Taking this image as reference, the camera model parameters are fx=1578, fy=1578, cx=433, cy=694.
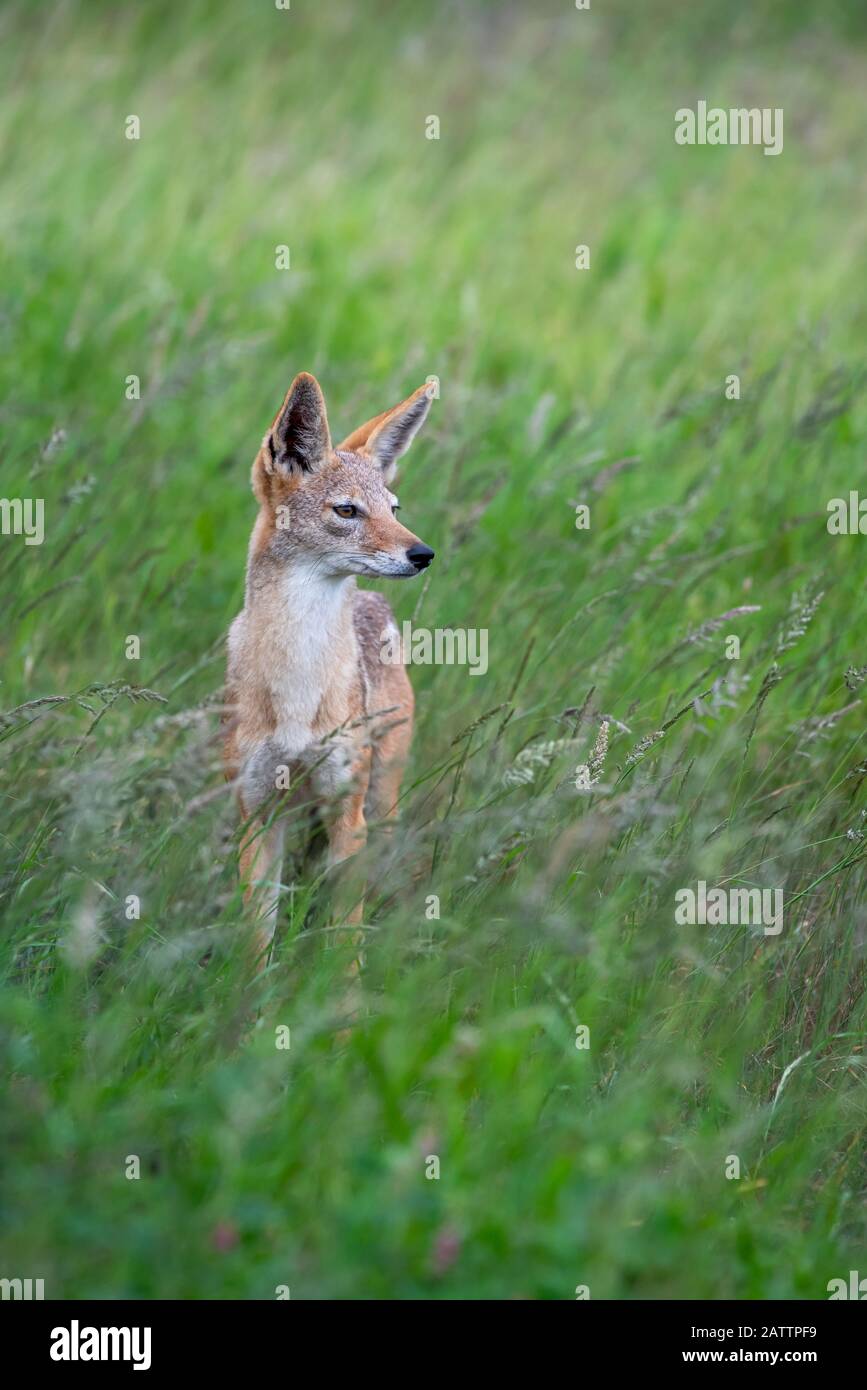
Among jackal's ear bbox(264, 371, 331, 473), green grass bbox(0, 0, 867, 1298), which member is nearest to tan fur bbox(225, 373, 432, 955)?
jackal's ear bbox(264, 371, 331, 473)

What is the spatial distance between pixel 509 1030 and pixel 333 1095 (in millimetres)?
452

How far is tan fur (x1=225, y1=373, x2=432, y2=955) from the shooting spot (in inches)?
215

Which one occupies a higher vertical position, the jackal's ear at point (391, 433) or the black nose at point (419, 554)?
the jackal's ear at point (391, 433)

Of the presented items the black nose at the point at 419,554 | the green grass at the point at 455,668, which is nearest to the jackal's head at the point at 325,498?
the black nose at the point at 419,554

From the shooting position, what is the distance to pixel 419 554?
17.8ft

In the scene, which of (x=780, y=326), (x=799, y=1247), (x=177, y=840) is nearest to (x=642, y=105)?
(x=780, y=326)

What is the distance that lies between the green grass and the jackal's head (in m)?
0.58

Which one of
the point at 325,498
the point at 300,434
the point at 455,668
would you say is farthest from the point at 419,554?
the point at 455,668

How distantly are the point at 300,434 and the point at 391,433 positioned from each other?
391 millimetres

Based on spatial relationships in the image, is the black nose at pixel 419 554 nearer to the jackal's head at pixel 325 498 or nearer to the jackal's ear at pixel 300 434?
the jackal's head at pixel 325 498

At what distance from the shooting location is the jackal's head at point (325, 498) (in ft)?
18.0

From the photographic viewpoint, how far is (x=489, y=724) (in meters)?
5.74

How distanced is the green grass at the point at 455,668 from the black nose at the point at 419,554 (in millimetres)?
638

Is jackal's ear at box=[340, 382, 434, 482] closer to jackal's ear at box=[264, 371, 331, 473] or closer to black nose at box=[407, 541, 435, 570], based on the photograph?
jackal's ear at box=[264, 371, 331, 473]
